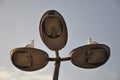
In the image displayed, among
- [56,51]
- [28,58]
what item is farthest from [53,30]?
[28,58]

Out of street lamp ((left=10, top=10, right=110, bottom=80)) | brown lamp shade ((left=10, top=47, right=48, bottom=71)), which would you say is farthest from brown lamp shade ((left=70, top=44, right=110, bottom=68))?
brown lamp shade ((left=10, top=47, right=48, bottom=71))

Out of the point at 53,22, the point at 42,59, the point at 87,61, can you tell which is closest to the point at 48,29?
the point at 53,22

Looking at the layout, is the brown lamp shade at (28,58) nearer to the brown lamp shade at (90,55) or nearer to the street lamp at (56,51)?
the street lamp at (56,51)

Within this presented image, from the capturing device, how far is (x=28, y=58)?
3.29 meters

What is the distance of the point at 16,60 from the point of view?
3.29 m

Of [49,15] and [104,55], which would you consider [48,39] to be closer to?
[49,15]

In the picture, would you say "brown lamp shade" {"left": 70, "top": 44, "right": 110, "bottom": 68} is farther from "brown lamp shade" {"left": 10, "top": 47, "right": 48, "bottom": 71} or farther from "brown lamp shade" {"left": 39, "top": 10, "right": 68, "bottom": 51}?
"brown lamp shade" {"left": 10, "top": 47, "right": 48, "bottom": 71}

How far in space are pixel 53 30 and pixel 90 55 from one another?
1.96 feet

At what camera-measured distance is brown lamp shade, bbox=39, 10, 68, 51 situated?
3.14 meters

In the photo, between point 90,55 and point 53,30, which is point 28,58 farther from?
point 90,55

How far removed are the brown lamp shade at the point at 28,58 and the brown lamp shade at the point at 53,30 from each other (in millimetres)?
192

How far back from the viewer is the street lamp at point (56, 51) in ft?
10.3

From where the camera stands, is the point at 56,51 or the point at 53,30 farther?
the point at 56,51

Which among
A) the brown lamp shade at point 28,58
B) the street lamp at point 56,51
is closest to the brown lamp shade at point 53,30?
the street lamp at point 56,51
